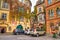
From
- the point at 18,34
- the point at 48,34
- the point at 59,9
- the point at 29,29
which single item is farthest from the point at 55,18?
the point at 18,34

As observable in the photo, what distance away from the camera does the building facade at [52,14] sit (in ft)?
17.5

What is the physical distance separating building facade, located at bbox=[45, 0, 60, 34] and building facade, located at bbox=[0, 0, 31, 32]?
1025mm

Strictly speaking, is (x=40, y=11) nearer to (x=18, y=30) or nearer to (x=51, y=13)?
(x=51, y=13)

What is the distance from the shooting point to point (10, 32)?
4883mm

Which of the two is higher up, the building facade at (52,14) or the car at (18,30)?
the building facade at (52,14)

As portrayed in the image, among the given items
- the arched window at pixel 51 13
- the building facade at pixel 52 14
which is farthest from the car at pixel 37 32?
the arched window at pixel 51 13

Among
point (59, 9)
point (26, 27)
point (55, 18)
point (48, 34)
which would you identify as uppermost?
point (59, 9)

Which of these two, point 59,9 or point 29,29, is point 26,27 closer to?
point 29,29

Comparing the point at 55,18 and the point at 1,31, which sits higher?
the point at 55,18

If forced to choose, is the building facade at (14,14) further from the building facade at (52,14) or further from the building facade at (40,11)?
the building facade at (52,14)

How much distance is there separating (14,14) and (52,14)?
188cm

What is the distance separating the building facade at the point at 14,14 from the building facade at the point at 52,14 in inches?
40.4

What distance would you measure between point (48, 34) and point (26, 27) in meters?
1.03

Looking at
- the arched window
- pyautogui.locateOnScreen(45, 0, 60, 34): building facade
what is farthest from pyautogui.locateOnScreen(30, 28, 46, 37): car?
the arched window
